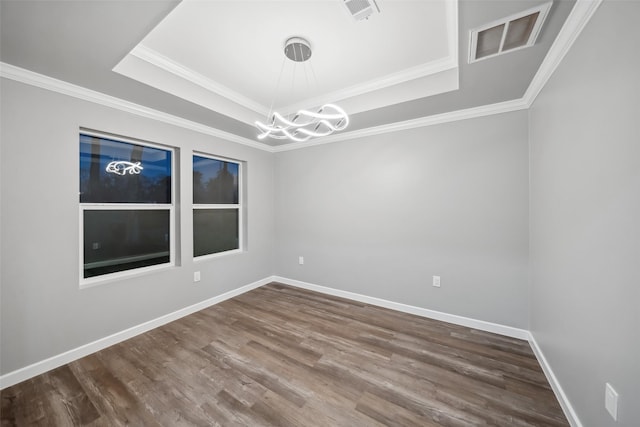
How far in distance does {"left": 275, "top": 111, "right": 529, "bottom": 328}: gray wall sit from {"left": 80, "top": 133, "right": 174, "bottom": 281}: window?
1964 mm

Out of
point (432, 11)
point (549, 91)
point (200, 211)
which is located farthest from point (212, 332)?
point (549, 91)

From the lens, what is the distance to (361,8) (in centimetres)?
157

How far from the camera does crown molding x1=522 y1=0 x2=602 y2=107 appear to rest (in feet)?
4.18

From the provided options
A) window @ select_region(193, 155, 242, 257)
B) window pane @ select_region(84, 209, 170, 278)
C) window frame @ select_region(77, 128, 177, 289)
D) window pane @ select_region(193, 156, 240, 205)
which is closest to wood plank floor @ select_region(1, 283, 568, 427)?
window frame @ select_region(77, 128, 177, 289)

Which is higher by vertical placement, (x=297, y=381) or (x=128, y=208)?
(x=128, y=208)

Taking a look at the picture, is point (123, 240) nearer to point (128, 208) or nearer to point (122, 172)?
point (128, 208)

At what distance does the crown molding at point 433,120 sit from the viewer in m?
2.45

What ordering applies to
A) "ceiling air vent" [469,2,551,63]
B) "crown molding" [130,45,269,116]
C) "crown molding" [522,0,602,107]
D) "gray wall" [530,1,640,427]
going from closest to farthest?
"gray wall" [530,1,640,427] < "crown molding" [522,0,602,107] < "ceiling air vent" [469,2,551,63] < "crown molding" [130,45,269,116]

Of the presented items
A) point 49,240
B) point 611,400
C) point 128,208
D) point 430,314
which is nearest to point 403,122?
point 430,314

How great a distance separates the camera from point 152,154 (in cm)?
281

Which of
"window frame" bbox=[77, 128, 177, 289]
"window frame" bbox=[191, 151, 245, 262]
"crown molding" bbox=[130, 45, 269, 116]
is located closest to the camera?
"crown molding" bbox=[130, 45, 269, 116]

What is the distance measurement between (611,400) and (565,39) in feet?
6.86

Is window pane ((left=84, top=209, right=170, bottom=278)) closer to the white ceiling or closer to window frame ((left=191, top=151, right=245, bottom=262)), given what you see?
window frame ((left=191, top=151, right=245, bottom=262))

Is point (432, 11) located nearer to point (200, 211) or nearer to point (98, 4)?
point (98, 4)
